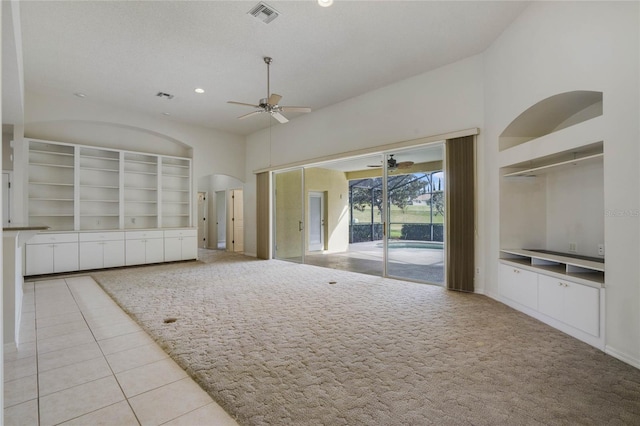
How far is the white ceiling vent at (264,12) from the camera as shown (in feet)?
11.8

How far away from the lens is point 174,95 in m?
6.18

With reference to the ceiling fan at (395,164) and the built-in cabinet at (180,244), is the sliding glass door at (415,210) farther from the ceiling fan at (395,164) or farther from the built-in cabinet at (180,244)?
the built-in cabinet at (180,244)

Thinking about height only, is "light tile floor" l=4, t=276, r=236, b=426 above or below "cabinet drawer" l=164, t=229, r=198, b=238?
below

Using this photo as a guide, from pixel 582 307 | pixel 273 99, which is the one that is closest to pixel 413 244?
pixel 582 307

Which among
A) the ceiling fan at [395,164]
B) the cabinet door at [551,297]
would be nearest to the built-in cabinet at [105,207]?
the ceiling fan at [395,164]

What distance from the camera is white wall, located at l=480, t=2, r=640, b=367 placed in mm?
2619

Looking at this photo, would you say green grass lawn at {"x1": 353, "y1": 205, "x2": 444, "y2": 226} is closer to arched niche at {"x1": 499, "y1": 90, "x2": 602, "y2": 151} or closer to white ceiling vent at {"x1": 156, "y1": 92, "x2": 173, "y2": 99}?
arched niche at {"x1": 499, "y1": 90, "x2": 602, "y2": 151}

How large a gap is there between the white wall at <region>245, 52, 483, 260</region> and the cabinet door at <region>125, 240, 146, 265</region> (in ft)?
11.7

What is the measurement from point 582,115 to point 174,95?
21.8ft

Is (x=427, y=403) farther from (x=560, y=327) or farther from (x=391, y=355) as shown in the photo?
(x=560, y=327)

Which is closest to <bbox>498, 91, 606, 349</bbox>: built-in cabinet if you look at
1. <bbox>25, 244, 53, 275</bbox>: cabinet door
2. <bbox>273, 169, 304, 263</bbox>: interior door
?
<bbox>273, 169, 304, 263</bbox>: interior door

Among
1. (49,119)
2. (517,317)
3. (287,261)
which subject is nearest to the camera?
(517,317)

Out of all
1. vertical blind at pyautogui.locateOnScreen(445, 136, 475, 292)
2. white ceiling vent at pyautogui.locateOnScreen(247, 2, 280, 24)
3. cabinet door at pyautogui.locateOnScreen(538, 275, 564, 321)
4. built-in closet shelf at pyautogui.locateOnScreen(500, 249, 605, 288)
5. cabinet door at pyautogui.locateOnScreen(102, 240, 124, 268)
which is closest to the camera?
built-in closet shelf at pyautogui.locateOnScreen(500, 249, 605, 288)

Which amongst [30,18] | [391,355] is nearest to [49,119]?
[30,18]
